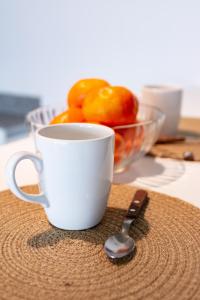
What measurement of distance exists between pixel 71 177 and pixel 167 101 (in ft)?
1.65

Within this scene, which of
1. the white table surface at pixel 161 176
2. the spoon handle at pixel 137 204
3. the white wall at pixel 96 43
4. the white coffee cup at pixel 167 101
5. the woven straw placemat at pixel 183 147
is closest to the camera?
the spoon handle at pixel 137 204

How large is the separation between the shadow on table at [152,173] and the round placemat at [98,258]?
117 mm

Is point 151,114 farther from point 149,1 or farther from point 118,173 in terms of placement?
point 149,1

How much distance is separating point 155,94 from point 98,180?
48 centimetres

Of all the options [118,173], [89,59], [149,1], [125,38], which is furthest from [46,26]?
[118,173]

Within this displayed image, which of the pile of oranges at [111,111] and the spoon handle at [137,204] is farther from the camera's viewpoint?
the pile of oranges at [111,111]

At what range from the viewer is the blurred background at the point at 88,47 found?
1625mm

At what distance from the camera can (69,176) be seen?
0.42 m

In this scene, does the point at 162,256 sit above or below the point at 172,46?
below

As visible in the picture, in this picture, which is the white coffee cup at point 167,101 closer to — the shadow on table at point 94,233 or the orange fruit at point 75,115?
the orange fruit at point 75,115

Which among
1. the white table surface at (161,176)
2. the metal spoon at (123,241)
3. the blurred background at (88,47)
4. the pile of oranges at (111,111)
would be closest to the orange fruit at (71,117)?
the pile of oranges at (111,111)

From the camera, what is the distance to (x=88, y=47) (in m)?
1.85

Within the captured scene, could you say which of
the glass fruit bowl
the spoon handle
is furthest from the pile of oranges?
the spoon handle

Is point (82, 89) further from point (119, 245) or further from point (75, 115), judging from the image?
point (119, 245)
